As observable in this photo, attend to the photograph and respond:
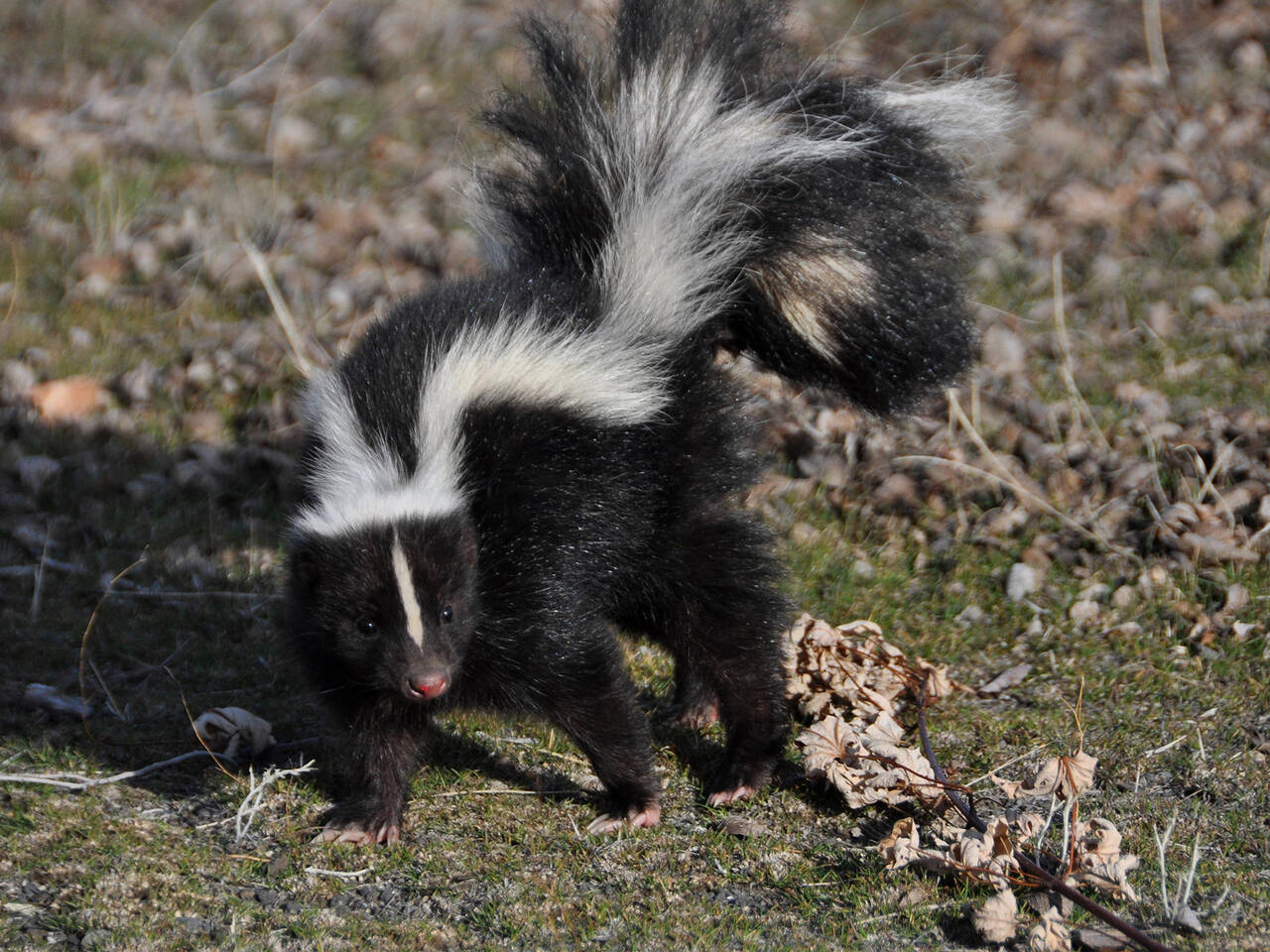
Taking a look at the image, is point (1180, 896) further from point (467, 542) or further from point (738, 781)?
point (467, 542)

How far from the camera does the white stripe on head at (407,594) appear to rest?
379 centimetres

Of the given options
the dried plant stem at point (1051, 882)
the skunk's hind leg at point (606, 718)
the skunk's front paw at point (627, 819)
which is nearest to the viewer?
the dried plant stem at point (1051, 882)

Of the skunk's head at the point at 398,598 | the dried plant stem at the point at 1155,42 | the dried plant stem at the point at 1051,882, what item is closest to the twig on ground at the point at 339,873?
the skunk's head at the point at 398,598

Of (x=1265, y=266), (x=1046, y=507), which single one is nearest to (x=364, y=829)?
(x=1046, y=507)

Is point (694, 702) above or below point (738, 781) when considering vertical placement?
below

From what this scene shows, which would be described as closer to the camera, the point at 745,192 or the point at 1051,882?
the point at 1051,882

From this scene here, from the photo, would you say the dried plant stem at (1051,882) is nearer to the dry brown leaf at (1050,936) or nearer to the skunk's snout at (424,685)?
the dry brown leaf at (1050,936)

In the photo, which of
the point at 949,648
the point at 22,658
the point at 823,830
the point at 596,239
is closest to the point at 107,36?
the point at 22,658

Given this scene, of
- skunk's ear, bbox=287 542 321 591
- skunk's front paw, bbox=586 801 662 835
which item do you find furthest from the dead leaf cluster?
skunk's ear, bbox=287 542 321 591

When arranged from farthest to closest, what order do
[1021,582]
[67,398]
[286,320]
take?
1. [67,398]
2. [286,320]
3. [1021,582]

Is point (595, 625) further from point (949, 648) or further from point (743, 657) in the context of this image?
point (949, 648)

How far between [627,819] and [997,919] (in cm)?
121

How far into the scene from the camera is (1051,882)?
3461 millimetres

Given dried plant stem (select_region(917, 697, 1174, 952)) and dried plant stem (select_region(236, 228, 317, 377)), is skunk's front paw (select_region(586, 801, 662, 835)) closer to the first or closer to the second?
dried plant stem (select_region(917, 697, 1174, 952))
